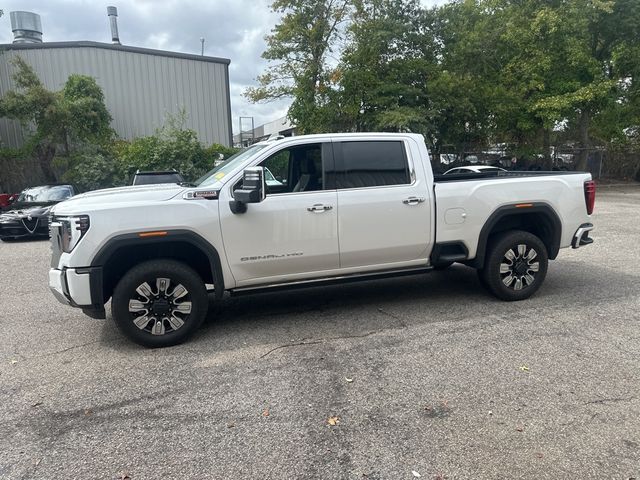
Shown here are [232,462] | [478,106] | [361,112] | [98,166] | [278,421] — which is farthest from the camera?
[478,106]

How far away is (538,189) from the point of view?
220 inches

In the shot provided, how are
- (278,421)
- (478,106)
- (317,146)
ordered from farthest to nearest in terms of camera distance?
(478,106), (317,146), (278,421)

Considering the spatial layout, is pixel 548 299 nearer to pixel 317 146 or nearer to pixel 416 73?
pixel 317 146

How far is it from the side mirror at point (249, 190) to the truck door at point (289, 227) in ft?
0.27

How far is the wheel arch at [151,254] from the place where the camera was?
4277 mm

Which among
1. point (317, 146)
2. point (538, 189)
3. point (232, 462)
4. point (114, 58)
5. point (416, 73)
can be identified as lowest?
point (232, 462)

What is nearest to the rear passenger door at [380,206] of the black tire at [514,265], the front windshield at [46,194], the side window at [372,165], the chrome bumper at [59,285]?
the side window at [372,165]

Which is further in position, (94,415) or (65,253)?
(65,253)

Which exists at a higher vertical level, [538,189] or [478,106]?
[478,106]

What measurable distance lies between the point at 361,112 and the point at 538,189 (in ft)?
52.9

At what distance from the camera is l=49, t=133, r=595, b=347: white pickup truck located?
4.36m

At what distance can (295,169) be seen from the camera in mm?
5184

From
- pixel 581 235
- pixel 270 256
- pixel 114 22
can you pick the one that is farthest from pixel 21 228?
pixel 114 22

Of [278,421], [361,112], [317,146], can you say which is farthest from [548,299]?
[361,112]
